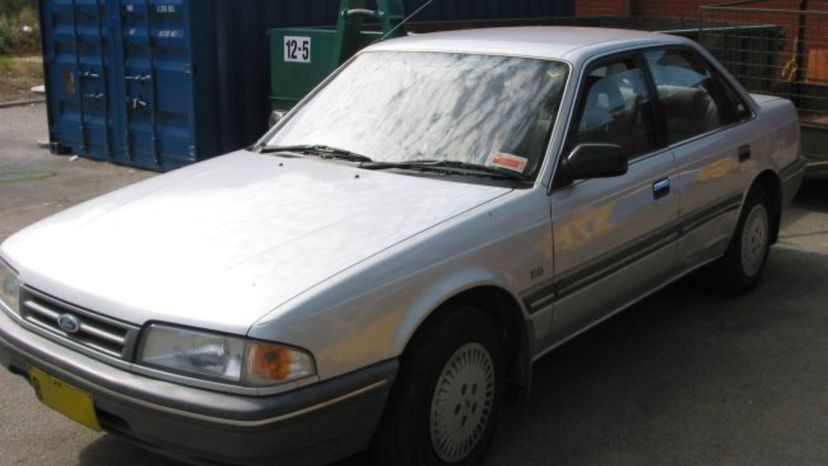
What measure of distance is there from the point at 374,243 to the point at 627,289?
63.7 inches

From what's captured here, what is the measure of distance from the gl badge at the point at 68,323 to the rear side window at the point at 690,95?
2.93 metres

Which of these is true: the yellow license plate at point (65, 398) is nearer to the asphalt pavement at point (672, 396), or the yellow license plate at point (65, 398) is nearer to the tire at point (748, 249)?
the asphalt pavement at point (672, 396)

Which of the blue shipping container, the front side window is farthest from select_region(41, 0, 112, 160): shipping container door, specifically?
the front side window

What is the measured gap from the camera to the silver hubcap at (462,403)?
324 centimetres

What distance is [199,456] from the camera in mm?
2807

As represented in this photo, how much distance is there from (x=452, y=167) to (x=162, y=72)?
20.2 ft

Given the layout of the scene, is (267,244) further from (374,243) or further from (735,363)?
(735,363)

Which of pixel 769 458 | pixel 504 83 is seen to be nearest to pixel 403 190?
pixel 504 83

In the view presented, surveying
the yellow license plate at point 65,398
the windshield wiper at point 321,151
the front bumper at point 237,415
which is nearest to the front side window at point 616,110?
the windshield wiper at point 321,151

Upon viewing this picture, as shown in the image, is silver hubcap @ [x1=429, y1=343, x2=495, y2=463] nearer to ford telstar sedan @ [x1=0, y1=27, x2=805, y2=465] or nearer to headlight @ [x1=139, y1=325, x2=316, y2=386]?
ford telstar sedan @ [x1=0, y1=27, x2=805, y2=465]

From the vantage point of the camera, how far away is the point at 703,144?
4793 mm

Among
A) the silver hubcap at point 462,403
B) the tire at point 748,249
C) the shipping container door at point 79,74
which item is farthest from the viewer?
the shipping container door at point 79,74

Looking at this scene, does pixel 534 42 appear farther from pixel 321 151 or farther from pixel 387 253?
pixel 387 253

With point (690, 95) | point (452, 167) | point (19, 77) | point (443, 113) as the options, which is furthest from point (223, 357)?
point (19, 77)
